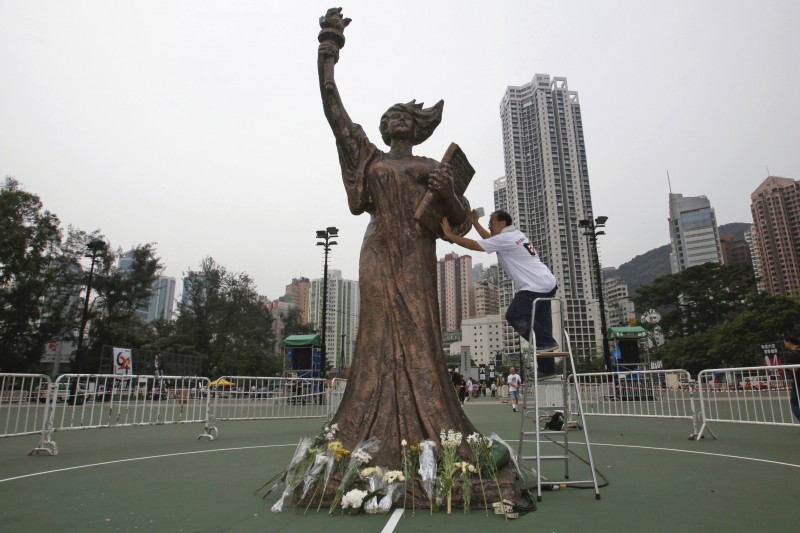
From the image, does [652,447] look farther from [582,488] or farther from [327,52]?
[327,52]

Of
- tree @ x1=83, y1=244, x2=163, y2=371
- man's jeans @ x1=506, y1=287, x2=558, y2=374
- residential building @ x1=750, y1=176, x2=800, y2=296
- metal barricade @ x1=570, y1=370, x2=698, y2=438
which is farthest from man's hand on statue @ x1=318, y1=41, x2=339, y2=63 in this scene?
residential building @ x1=750, y1=176, x2=800, y2=296

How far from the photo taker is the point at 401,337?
4.07 metres

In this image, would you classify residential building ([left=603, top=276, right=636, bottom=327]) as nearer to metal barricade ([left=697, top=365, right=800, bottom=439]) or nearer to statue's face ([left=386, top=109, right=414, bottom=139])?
metal barricade ([left=697, top=365, right=800, bottom=439])

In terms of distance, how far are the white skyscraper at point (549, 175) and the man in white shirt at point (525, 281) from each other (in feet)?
160

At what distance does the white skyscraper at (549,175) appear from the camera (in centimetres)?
5266

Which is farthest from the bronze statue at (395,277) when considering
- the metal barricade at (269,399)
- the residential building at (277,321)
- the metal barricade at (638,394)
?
the residential building at (277,321)

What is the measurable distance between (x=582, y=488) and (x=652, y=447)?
11.8ft

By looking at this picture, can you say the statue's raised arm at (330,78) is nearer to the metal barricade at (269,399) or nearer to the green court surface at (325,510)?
the green court surface at (325,510)

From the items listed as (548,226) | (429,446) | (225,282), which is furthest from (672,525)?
(548,226)

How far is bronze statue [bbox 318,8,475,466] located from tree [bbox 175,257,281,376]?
37033 millimetres

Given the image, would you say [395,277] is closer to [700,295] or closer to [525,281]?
[525,281]

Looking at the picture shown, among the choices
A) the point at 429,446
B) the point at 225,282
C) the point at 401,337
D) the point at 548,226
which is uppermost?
the point at 548,226

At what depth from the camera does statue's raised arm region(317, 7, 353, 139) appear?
15.3 feet

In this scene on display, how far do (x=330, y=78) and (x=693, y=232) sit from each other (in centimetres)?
9777
